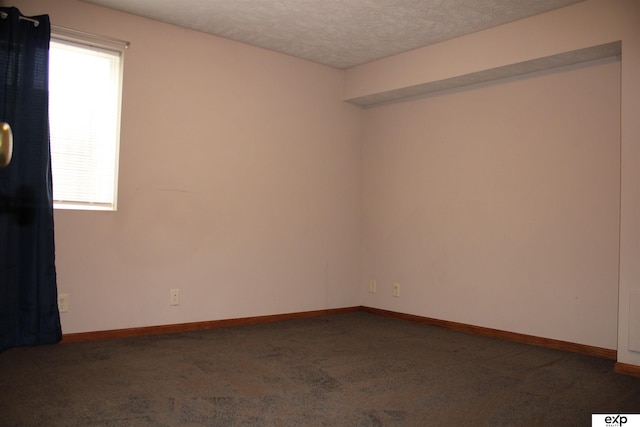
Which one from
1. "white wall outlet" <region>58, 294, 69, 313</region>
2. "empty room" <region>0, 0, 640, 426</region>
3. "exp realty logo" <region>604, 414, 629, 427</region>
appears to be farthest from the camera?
"white wall outlet" <region>58, 294, 69, 313</region>

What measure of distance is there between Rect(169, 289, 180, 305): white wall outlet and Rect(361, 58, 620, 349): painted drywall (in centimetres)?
201

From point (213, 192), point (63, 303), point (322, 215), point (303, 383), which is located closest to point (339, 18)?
point (213, 192)

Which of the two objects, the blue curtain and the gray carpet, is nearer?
the gray carpet

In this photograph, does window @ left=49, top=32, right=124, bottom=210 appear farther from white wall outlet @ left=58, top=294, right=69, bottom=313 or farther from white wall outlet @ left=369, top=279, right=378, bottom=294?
white wall outlet @ left=369, top=279, right=378, bottom=294

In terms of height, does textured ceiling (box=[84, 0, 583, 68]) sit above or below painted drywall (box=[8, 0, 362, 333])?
above

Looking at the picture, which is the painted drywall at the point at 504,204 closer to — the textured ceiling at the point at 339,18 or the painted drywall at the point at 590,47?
the painted drywall at the point at 590,47

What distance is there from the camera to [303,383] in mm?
2859

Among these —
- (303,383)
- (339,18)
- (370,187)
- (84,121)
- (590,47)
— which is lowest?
(303,383)

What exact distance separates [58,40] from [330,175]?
2598 millimetres

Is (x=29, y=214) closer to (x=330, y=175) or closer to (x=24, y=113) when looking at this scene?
(x=24, y=113)

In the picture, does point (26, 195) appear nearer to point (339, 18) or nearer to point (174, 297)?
point (174, 297)

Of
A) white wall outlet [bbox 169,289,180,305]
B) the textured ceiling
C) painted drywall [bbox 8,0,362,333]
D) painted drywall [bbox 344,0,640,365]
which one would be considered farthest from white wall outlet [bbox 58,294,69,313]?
painted drywall [bbox 344,0,640,365]

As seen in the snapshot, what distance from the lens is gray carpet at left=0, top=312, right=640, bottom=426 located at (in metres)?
2.37

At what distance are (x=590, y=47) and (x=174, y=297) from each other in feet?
11.4
